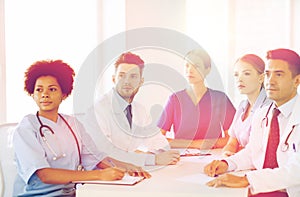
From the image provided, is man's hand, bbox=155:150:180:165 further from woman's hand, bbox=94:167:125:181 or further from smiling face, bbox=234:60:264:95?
smiling face, bbox=234:60:264:95

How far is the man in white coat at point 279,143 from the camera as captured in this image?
3.88ft

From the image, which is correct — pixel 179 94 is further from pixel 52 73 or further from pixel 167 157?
pixel 52 73

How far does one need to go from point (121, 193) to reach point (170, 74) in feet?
1.57

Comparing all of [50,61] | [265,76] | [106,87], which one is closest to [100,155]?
[106,87]

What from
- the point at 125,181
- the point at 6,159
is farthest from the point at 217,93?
the point at 6,159

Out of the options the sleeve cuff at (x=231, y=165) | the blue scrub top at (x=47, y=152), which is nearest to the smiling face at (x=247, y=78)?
the sleeve cuff at (x=231, y=165)

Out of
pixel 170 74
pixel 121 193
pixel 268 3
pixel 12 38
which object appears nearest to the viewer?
pixel 121 193

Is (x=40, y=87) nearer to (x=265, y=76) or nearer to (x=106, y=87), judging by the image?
(x=106, y=87)

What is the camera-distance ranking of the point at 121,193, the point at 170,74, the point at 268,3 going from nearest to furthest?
the point at 121,193
the point at 268,3
the point at 170,74

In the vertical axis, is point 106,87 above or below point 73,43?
below

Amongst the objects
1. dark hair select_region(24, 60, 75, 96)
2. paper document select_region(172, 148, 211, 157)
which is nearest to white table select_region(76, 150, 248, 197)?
paper document select_region(172, 148, 211, 157)

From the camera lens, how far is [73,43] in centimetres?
168

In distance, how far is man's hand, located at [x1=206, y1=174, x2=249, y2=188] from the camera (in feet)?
3.87

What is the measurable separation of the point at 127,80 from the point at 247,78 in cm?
40
